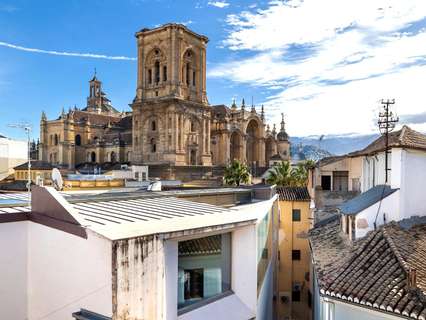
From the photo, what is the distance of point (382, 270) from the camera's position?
9.68 meters

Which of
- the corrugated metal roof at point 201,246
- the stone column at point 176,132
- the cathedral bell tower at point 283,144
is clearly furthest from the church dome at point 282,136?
the corrugated metal roof at point 201,246

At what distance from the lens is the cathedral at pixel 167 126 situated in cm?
5066

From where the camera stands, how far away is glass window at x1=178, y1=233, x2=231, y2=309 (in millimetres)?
8797

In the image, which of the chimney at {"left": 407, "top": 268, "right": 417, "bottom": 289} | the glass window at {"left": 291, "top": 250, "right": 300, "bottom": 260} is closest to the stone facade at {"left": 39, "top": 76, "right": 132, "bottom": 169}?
the glass window at {"left": 291, "top": 250, "right": 300, "bottom": 260}

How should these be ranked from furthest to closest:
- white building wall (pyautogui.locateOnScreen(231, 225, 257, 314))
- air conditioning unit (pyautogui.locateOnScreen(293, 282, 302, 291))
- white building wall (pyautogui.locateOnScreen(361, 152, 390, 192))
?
air conditioning unit (pyautogui.locateOnScreen(293, 282, 302, 291))
white building wall (pyautogui.locateOnScreen(361, 152, 390, 192))
white building wall (pyautogui.locateOnScreen(231, 225, 257, 314))

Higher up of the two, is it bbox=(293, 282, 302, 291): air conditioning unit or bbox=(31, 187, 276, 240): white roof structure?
bbox=(31, 187, 276, 240): white roof structure

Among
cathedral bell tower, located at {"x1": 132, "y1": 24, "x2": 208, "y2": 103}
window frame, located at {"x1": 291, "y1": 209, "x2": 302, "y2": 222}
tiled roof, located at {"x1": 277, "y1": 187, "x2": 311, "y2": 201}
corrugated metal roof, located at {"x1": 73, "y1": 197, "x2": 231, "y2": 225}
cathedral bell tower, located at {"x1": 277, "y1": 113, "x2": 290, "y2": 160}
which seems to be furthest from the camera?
cathedral bell tower, located at {"x1": 277, "y1": 113, "x2": 290, "y2": 160}

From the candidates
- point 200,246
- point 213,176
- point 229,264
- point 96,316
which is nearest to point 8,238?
point 96,316

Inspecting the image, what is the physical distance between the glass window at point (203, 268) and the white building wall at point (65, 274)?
2.15 meters

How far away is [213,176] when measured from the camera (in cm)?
5294

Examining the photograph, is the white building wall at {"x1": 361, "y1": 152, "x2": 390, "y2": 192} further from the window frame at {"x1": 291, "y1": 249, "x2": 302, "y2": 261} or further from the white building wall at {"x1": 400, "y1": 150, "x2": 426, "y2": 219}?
the window frame at {"x1": 291, "y1": 249, "x2": 302, "y2": 261}

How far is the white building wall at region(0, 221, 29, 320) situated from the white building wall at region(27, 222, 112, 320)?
0.15m

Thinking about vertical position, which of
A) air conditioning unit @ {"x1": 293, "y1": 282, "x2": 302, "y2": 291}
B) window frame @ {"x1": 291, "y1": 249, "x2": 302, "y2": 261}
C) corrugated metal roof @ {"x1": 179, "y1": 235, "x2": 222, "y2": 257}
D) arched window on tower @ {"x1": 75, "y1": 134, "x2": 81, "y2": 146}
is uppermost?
arched window on tower @ {"x1": 75, "y1": 134, "x2": 81, "y2": 146}

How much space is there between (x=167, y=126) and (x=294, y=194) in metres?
27.8
